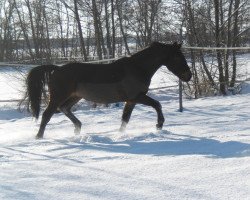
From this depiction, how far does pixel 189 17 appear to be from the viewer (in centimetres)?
1480

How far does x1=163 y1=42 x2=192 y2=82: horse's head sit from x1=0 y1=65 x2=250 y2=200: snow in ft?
2.49

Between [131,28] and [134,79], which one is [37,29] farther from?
[134,79]

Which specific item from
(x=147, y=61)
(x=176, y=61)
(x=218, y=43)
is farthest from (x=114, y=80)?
(x=218, y=43)

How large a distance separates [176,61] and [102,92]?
1.17 meters

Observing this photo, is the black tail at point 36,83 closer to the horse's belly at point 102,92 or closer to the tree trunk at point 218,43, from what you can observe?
the horse's belly at point 102,92

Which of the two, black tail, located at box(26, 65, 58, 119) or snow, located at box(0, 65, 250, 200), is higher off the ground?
black tail, located at box(26, 65, 58, 119)

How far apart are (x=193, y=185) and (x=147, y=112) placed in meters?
5.29

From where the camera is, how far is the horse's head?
6.01 meters

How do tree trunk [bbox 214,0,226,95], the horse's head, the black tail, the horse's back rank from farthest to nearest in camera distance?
tree trunk [bbox 214,0,226,95]
the black tail
the horse's head
the horse's back

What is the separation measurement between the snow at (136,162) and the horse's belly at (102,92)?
490 millimetres

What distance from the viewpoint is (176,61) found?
6078 millimetres

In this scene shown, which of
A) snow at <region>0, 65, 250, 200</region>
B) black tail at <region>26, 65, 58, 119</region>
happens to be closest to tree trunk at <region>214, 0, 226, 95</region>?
snow at <region>0, 65, 250, 200</region>

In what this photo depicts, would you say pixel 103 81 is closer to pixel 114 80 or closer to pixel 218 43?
pixel 114 80

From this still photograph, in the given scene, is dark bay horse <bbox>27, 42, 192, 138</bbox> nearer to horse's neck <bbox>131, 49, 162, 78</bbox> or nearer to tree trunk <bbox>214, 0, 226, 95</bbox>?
horse's neck <bbox>131, 49, 162, 78</bbox>
